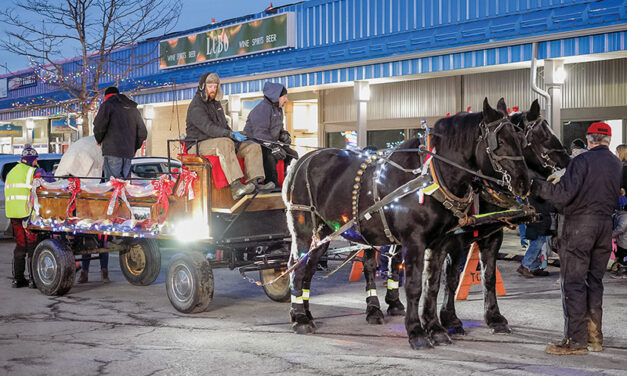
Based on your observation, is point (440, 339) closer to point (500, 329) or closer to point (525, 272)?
point (500, 329)

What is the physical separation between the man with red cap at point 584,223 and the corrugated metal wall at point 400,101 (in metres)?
14.5

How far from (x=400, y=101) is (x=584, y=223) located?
1643 centimetres

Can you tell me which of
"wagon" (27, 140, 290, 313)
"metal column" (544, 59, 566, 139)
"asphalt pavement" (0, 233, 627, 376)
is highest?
"metal column" (544, 59, 566, 139)

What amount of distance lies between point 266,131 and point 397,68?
10832 millimetres

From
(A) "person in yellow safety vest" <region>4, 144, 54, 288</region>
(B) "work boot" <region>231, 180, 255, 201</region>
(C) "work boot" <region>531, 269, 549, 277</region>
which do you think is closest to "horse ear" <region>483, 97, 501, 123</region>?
(B) "work boot" <region>231, 180, 255, 201</region>

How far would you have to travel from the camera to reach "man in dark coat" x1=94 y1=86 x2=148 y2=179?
11.6 metres

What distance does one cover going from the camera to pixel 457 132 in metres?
7.82

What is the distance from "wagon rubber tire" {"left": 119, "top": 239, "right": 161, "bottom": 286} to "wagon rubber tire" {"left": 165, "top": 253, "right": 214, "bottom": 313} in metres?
2.21

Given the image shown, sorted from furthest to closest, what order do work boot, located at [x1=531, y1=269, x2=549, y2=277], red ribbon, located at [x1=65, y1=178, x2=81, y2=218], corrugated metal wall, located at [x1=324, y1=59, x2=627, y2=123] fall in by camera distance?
corrugated metal wall, located at [x1=324, y1=59, x2=627, y2=123] → work boot, located at [x1=531, y1=269, x2=549, y2=277] → red ribbon, located at [x1=65, y1=178, x2=81, y2=218]

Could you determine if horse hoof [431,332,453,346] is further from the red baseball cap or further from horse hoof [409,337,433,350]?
the red baseball cap

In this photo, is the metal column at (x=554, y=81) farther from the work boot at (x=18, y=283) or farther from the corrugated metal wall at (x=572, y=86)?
the work boot at (x=18, y=283)

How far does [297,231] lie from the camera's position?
9102 mm

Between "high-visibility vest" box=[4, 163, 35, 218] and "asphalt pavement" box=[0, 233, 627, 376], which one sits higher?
"high-visibility vest" box=[4, 163, 35, 218]

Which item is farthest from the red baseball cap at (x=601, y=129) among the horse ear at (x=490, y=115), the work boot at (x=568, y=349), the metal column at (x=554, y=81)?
the metal column at (x=554, y=81)
